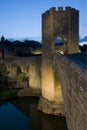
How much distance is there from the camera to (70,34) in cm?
1419

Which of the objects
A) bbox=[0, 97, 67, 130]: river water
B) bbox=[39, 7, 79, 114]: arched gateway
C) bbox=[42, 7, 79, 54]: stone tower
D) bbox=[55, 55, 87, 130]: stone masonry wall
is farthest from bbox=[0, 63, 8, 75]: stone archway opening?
bbox=[55, 55, 87, 130]: stone masonry wall

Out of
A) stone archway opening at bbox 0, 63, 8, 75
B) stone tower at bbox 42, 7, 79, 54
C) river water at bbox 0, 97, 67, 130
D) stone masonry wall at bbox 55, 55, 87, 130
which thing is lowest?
river water at bbox 0, 97, 67, 130

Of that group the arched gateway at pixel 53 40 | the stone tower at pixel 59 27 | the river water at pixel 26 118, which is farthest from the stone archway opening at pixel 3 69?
the stone tower at pixel 59 27

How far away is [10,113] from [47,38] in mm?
6125

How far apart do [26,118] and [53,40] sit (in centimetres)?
540

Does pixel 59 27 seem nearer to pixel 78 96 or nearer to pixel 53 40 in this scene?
pixel 53 40

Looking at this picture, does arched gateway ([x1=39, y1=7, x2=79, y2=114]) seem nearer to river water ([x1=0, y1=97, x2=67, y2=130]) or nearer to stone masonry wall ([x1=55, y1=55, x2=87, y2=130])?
river water ([x1=0, y1=97, x2=67, y2=130])

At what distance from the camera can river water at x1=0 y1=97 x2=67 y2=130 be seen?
12496 millimetres

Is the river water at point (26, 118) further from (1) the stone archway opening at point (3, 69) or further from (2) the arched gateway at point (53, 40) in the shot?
(1) the stone archway opening at point (3, 69)

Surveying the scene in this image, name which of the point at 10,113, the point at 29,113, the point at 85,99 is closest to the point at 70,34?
the point at 29,113

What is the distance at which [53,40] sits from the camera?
546 inches

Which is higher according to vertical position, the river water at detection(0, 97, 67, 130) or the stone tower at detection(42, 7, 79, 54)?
the stone tower at detection(42, 7, 79, 54)

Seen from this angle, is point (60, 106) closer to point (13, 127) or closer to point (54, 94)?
point (54, 94)

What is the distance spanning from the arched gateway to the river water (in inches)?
25.3
